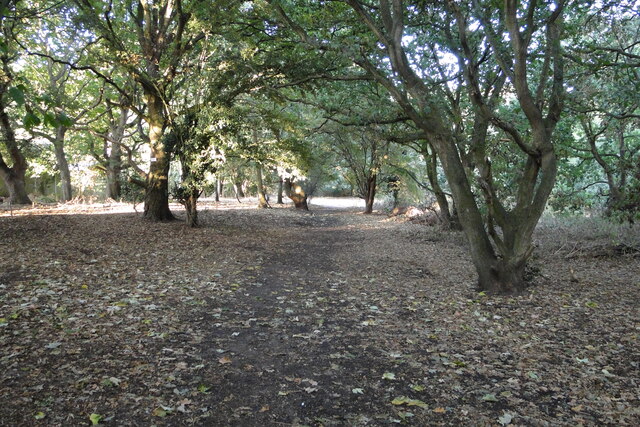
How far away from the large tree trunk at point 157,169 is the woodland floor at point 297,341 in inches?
143

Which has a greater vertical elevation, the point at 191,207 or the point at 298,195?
the point at 298,195

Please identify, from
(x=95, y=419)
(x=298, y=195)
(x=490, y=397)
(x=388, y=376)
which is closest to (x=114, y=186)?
(x=298, y=195)

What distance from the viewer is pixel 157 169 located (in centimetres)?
1320

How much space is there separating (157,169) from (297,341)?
389 inches

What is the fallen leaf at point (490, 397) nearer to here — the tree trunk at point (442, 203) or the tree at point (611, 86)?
the tree at point (611, 86)

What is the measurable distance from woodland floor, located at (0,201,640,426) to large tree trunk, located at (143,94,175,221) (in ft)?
11.9

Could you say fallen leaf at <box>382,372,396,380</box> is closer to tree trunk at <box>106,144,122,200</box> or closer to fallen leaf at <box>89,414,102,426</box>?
fallen leaf at <box>89,414,102,426</box>

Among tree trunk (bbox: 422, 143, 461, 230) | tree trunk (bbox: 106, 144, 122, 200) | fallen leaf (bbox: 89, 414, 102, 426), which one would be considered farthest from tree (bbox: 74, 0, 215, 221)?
fallen leaf (bbox: 89, 414, 102, 426)

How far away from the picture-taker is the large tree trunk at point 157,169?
13.2 metres

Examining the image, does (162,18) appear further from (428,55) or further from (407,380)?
(407,380)

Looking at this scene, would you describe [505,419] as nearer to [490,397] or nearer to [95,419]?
[490,397]

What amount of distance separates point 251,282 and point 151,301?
2.06m

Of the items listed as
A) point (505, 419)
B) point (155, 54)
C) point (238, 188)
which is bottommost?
point (505, 419)

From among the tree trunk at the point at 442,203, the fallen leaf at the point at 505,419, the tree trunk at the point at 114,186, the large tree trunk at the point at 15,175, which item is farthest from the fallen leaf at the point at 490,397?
the tree trunk at the point at 114,186
